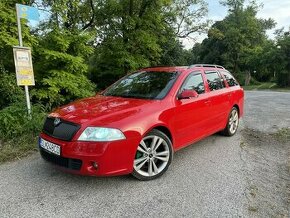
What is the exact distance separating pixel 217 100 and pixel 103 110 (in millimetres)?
2579

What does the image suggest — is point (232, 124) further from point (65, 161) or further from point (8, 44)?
point (8, 44)

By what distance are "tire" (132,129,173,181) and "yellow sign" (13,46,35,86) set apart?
3221 mm

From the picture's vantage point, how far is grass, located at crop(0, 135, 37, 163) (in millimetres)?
4812

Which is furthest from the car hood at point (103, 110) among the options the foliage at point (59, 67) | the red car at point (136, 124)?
the foliage at point (59, 67)

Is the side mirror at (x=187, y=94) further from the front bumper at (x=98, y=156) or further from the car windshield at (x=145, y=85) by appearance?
the front bumper at (x=98, y=156)

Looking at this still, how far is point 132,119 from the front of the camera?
12.2 ft

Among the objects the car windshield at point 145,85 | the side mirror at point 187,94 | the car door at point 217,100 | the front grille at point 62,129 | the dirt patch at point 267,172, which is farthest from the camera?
the car door at point 217,100

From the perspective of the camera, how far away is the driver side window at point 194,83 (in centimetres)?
481

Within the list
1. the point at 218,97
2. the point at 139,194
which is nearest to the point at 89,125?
the point at 139,194

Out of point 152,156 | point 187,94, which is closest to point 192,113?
point 187,94

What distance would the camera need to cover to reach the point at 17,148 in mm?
5145

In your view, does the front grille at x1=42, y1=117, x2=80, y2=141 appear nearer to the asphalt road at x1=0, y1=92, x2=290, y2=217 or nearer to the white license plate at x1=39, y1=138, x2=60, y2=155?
the white license plate at x1=39, y1=138, x2=60, y2=155

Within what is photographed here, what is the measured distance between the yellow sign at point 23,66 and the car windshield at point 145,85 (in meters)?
1.82

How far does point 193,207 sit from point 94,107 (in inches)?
75.2
